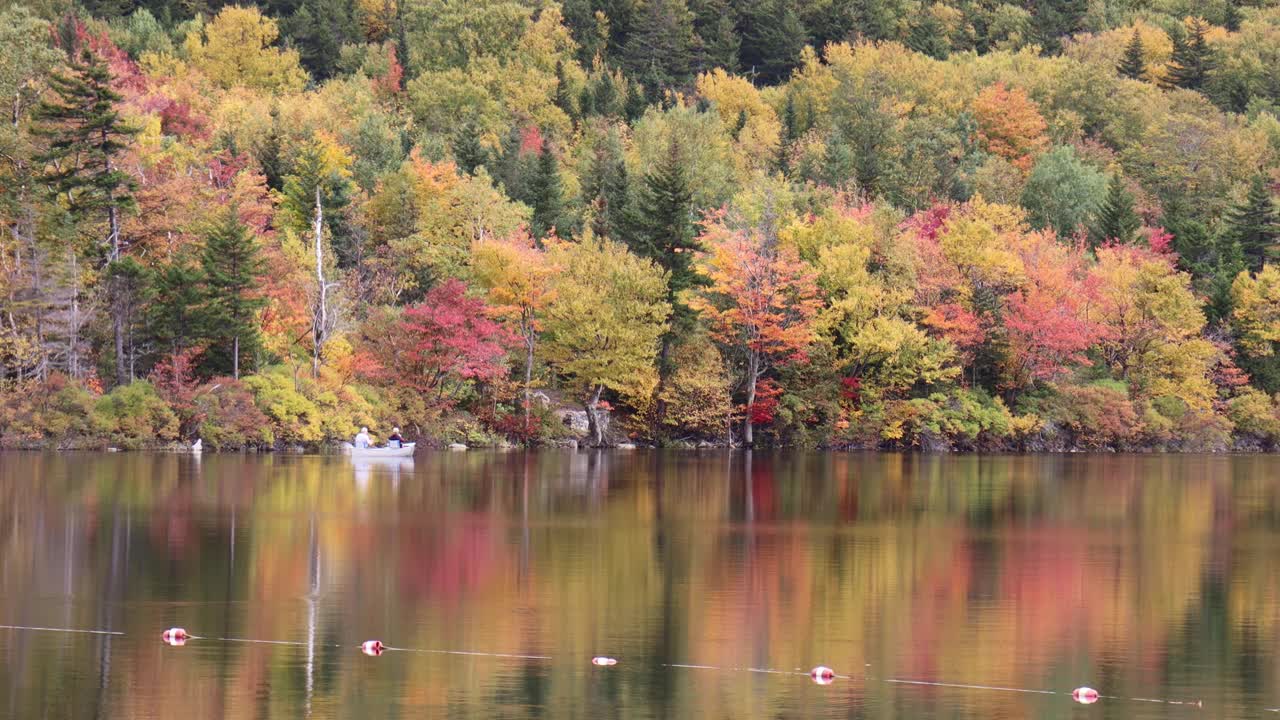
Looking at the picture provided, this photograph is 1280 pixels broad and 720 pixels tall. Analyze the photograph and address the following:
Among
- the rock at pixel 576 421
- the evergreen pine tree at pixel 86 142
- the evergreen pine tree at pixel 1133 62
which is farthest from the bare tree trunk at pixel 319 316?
the evergreen pine tree at pixel 1133 62

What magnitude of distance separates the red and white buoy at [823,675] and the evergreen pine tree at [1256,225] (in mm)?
72704

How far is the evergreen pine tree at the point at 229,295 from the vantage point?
60.2 metres

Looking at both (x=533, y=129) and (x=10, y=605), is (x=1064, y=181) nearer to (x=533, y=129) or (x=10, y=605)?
(x=533, y=129)

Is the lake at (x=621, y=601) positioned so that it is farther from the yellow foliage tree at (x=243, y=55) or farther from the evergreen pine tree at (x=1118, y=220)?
the yellow foliage tree at (x=243, y=55)

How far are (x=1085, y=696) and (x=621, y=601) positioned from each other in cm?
789

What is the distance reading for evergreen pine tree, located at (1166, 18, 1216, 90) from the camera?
12538 cm

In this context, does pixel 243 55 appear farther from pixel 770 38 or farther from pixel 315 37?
pixel 770 38

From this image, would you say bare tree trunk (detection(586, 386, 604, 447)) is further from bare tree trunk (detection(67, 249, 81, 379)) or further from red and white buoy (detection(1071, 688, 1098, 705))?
red and white buoy (detection(1071, 688, 1098, 705))

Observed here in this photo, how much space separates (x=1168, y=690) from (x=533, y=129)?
315 feet

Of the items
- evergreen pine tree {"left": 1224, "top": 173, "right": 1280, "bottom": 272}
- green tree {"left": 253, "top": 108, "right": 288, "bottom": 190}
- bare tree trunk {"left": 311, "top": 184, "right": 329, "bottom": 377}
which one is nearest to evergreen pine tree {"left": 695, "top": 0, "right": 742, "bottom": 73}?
evergreen pine tree {"left": 1224, "top": 173, "right": 1280, "bottom": 272}

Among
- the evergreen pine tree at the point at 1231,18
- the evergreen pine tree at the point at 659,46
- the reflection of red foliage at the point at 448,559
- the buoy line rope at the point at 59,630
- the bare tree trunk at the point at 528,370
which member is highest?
the evergreen pine tree at the point at 1231,18

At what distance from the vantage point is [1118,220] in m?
86.7

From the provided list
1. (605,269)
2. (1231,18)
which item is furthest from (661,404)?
(1231,18)

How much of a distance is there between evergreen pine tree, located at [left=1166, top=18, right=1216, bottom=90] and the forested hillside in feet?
47.7
